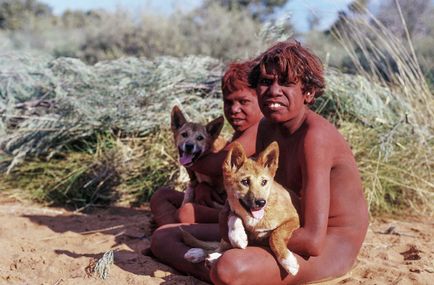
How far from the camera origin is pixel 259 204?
9.82ft

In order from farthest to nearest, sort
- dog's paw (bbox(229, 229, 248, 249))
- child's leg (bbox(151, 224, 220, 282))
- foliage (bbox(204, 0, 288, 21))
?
foliage (bbox(204, 0, 288, 21)) < child's leg (bbox(151, 224, 220, 282)) < dog's paw (bbox(229, 229, 248, 249))

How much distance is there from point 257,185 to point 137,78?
13.7 feet

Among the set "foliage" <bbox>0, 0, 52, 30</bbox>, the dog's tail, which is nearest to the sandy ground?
the dog's tail

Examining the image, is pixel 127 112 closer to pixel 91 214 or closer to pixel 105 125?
pixel 105 125

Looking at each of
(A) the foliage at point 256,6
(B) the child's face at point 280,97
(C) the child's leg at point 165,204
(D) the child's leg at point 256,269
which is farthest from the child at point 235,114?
(A) the foliage at point 256,6

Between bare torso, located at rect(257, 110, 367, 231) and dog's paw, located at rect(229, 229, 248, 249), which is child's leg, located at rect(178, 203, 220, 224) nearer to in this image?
bare torso, located at rect(257, 110, 367, 231)

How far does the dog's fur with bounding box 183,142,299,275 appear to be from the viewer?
3.06 m

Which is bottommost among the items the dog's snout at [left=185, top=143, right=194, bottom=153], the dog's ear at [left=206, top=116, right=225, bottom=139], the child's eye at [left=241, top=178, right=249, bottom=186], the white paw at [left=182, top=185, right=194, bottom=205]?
the white paw at [left=182, top=185, right=194, bottom=205]

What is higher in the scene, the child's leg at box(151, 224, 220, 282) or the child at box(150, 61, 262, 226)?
the child at box(150, 61, 262, 226)

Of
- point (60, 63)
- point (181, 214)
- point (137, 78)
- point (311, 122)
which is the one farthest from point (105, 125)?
point (311, 122)

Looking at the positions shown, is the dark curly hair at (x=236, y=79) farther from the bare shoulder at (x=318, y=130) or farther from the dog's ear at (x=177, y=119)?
the bare shoulder at (x=318, y=130)

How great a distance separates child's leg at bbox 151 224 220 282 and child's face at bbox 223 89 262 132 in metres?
0.73

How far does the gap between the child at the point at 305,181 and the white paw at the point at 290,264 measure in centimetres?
8

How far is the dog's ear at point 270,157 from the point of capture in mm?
3088
